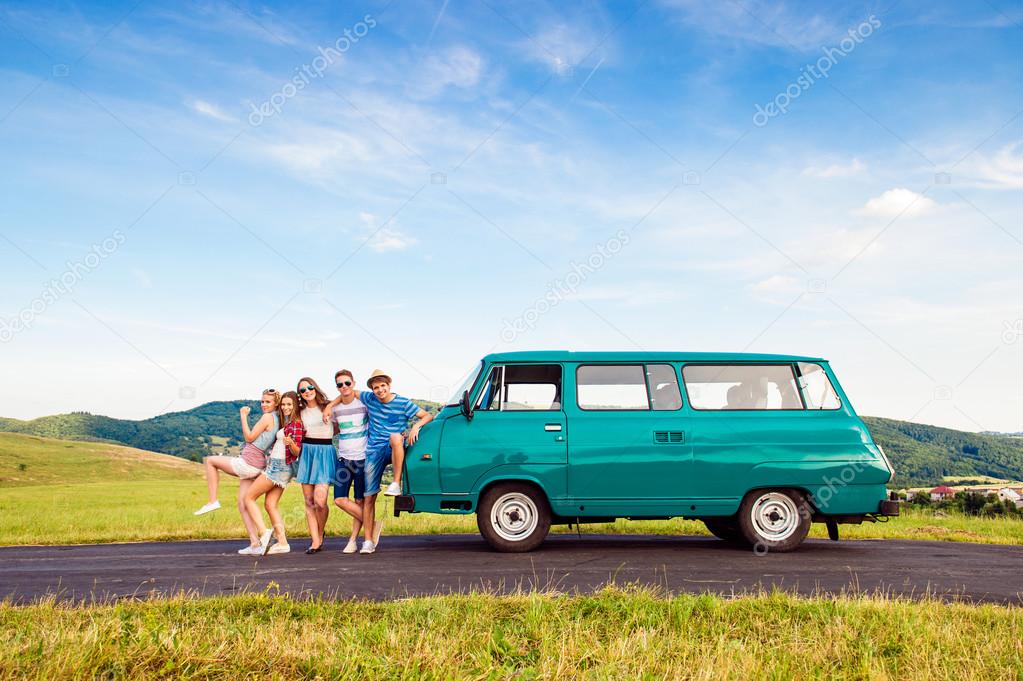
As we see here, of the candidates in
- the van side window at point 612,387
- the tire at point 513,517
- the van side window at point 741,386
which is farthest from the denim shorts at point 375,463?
the van side window at point 741,386

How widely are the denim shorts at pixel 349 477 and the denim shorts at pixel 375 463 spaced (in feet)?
0.28

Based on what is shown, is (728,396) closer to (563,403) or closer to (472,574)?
(563,403)

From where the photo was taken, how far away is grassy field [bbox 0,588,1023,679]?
4031 mm

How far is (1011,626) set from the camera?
5.00 m

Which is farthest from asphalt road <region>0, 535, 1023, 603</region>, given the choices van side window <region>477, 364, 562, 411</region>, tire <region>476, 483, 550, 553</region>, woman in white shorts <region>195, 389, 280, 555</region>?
van side window <region>477, 364, 562, 411</region>

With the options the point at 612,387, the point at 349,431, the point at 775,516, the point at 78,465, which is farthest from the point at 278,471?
the point at 78,465

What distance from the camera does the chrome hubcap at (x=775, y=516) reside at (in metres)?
9.14

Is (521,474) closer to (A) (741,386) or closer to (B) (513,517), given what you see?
(B) (513,517)

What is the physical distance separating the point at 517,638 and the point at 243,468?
5574 millimetres

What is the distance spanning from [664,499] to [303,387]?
451 cm

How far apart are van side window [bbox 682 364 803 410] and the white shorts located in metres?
5.35

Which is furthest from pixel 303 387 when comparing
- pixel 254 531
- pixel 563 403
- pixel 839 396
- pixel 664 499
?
pixel 839 396

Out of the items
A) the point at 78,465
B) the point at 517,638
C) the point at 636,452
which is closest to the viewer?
the point at 517,638

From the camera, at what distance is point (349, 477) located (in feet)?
30.2
